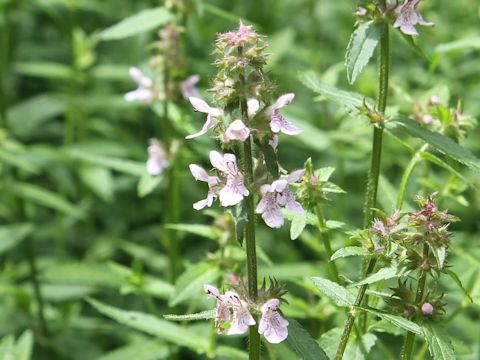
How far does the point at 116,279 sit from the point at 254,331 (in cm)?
211

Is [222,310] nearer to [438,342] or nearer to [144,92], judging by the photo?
[438,342]

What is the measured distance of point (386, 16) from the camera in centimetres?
268

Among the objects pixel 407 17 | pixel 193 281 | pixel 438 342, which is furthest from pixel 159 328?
pixel 407 17

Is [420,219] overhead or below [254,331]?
overhead

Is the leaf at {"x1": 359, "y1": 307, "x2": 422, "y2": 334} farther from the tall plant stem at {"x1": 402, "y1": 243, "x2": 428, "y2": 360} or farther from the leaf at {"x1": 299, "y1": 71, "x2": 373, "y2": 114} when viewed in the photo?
the leaf at {"x1": 299, "y1": 71, "x2": 373, "y2": 114}

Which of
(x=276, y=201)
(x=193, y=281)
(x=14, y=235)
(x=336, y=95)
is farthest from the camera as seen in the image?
(x=14, y=235)

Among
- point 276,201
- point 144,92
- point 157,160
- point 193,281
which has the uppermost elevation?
point 276,201

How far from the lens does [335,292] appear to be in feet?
7.89

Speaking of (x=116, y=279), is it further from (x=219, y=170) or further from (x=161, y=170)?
(x=219, y=170)

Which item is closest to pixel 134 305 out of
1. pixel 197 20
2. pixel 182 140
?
pixel 182 140

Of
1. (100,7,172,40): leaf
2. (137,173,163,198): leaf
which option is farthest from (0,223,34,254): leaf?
(100,7,172,40): leaf

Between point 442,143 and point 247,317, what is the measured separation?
96cm

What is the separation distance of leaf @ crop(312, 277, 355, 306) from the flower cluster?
166mm

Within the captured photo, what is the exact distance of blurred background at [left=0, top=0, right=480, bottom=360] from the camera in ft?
12.9
